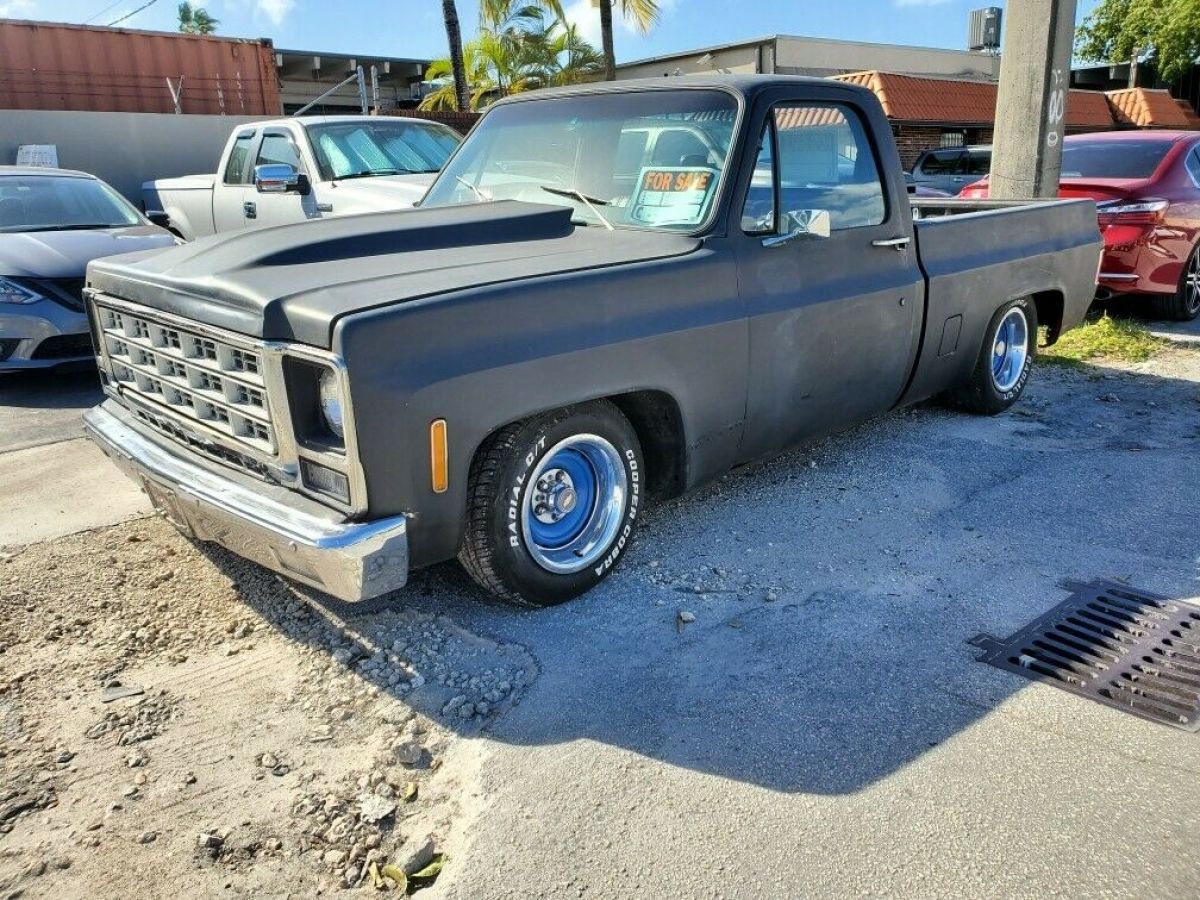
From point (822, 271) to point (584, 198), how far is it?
1.07 meters

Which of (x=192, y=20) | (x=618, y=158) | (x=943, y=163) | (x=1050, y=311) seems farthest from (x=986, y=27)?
(x=192, y=20)

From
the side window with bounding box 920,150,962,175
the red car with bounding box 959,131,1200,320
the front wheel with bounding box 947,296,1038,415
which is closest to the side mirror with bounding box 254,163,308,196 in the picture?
the front wheel with bounding box 947,296,1038,415

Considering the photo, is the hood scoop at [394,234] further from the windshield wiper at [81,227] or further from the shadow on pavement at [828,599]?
the windshield wiper at [81,227]

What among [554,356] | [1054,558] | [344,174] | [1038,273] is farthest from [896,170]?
[344,174]

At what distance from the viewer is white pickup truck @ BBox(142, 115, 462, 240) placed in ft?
25.0

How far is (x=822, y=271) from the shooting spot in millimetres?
4176

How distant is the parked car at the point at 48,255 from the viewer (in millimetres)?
6543

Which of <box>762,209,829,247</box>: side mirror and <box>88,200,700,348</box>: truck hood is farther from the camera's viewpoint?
<box>762,209,829,247</box>: side mirror

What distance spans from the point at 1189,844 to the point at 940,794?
22.5 inches

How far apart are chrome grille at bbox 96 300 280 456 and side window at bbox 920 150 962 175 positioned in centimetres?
1261

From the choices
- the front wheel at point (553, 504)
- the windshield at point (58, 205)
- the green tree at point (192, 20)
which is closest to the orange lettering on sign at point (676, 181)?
the front wheel at point (553, 504)

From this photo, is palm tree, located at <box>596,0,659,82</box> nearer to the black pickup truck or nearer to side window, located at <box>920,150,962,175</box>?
side window, located at <box>920,150,962,175</box>

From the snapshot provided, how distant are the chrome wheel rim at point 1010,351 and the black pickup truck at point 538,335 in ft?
3.02

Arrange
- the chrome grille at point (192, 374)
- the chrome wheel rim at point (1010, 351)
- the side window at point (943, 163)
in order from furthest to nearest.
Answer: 1. the side window at point (943, 163)
2. the chrome wheel rim at point (1010, 351)
3. the chrome grille at point (192, 374)
